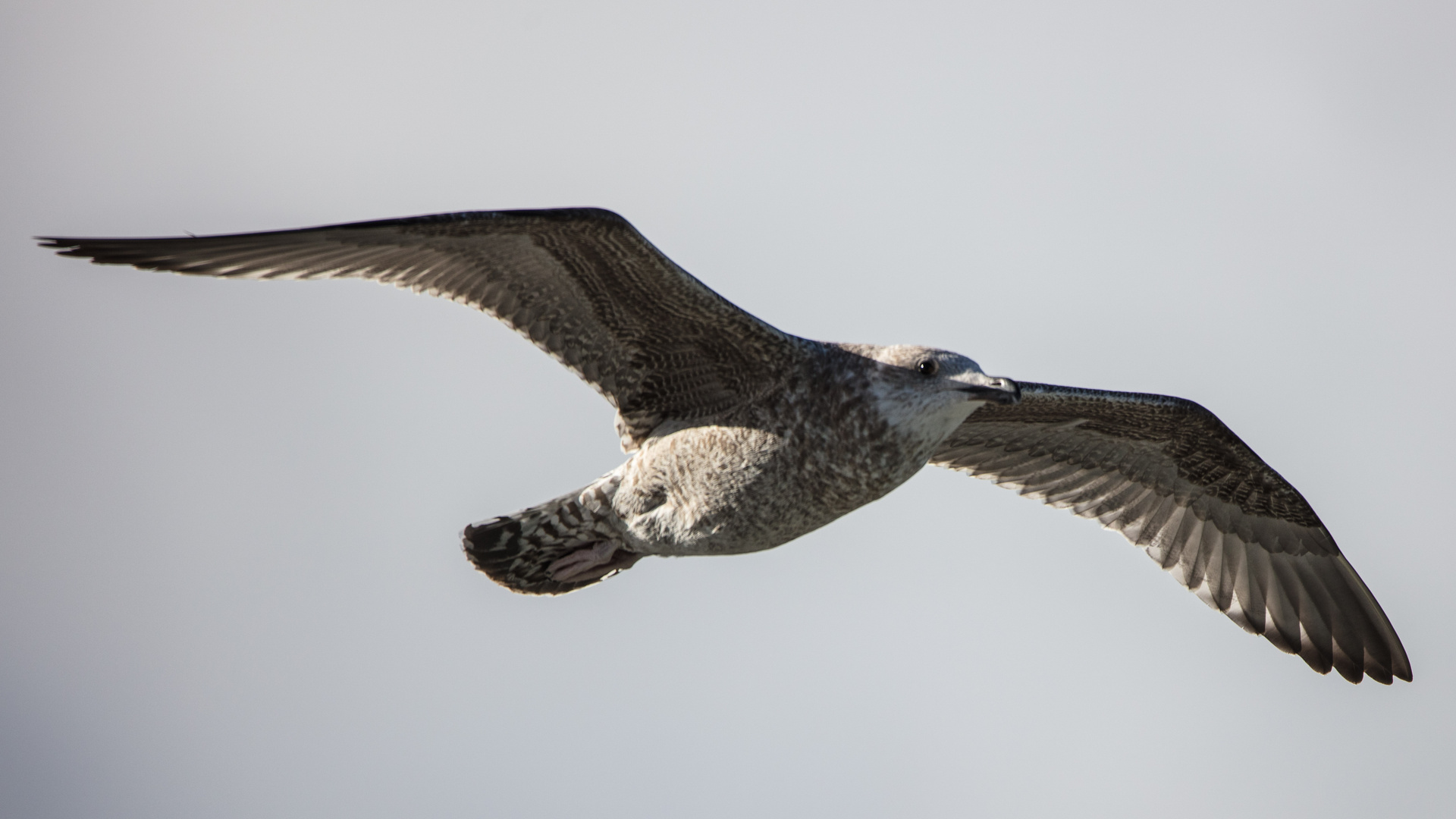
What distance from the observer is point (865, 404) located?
8766mm

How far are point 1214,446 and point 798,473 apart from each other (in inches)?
160

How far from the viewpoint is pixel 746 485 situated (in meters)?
8.97

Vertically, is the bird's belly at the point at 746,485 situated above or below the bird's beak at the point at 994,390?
below

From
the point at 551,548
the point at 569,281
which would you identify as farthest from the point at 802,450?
the point at 551,548

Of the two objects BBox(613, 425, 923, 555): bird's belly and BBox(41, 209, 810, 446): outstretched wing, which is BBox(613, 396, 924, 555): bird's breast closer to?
BBox(613, 425, 923, 555): bird's belly

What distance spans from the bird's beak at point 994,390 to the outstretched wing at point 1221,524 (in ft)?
8.66

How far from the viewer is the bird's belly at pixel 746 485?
8.86 m

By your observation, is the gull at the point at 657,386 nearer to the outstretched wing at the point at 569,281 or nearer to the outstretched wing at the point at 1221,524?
the outstretched wing at the point at 569,281

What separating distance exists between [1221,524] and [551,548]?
17.7 ft

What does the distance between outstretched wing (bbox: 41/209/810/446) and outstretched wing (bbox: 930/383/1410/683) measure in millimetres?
2835

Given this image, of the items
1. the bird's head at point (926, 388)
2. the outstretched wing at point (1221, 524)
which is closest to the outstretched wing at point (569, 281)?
the bird's head at point (926, 388)

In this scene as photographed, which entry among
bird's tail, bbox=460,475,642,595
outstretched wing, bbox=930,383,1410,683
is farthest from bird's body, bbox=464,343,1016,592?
outstretched wing, bbox=930,383,1410,683

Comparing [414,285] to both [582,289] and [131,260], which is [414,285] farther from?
[131,260]

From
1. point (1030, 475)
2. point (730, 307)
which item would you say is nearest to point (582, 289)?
point (730, 307)
